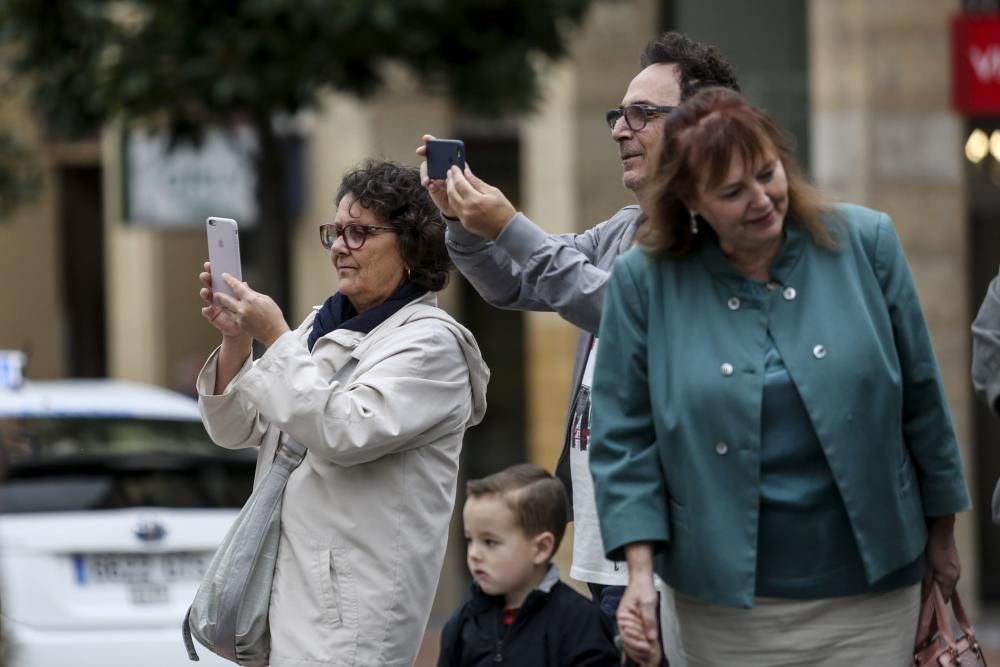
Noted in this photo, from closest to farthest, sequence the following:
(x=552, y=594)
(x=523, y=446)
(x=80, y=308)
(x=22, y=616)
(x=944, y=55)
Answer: (x=552, y=594), (x=22, y=616), (x=944, y=55), (x=523, y=446), (x=80, y=308)

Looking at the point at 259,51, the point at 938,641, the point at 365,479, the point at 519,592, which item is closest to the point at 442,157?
the point at 365,479

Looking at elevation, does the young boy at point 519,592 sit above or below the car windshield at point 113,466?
above

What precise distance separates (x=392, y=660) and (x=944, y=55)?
918 centimetres

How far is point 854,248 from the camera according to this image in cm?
409

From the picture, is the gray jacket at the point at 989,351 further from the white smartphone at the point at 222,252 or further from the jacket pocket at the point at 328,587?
the white smartphone at the point at 222,252

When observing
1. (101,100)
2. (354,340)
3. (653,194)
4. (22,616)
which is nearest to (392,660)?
(354,340)

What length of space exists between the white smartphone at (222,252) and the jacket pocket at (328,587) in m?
0.64

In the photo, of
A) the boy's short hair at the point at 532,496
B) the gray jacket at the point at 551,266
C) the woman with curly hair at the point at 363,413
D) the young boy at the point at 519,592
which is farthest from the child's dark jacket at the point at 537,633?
the gray jacket at the point at 551,266

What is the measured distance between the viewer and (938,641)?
4.17 meters

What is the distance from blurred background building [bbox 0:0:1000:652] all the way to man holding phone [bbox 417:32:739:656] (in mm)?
7139

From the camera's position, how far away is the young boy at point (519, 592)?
4.79 meters

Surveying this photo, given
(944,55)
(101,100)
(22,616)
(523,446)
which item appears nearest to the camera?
(22,616)

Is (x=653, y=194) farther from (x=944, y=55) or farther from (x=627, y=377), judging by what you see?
(x=944, y=55)

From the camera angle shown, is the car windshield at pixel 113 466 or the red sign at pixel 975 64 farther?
the red sign at pixel 975 64
